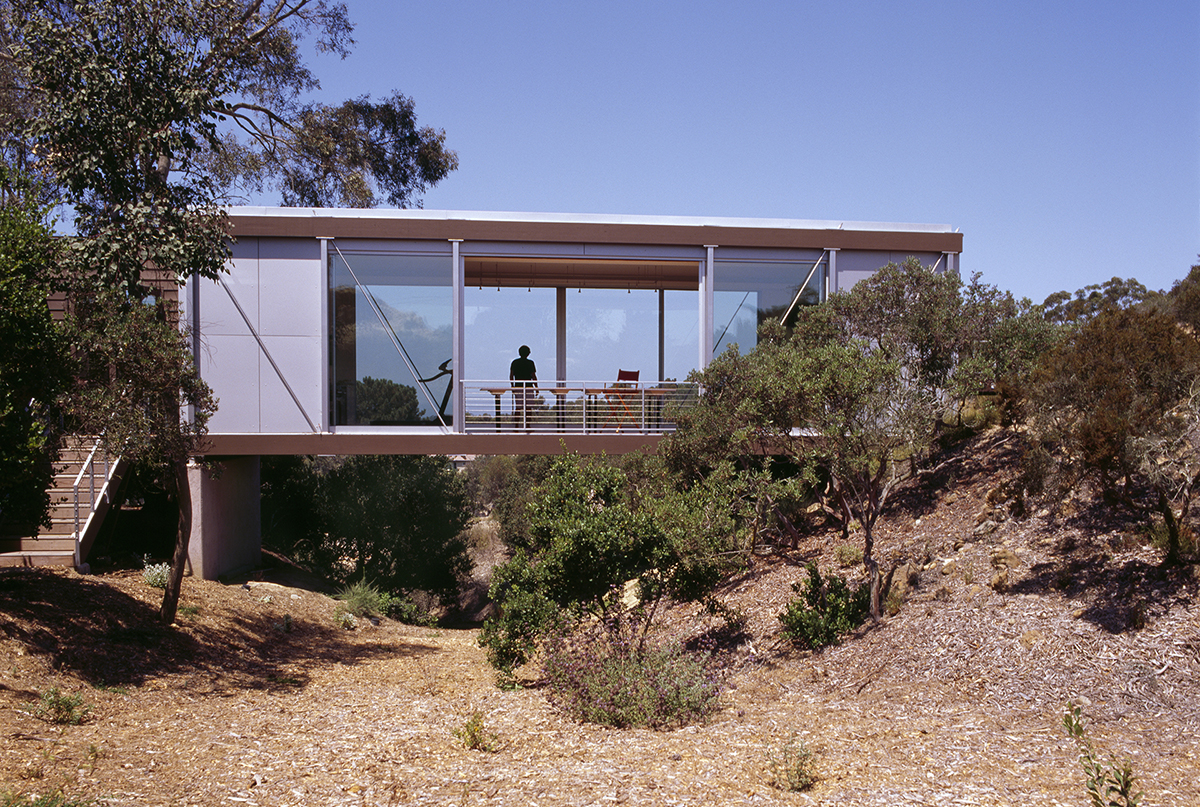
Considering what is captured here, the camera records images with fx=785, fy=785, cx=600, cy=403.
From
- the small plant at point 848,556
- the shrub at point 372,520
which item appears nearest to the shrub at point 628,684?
the small plant at point 848,556

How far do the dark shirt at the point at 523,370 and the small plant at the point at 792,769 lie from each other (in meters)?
8.87

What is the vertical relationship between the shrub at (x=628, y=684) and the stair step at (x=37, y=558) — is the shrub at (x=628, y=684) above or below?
below

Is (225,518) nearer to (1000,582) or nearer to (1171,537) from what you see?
(1000,582)

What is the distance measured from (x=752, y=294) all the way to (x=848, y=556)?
4666mm

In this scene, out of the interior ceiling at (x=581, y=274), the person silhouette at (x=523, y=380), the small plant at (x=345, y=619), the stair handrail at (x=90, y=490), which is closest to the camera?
the stair handrail at (x=90, y=490)

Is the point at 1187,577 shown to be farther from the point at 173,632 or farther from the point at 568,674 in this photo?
the point at 173,632

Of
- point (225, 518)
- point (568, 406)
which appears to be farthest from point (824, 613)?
point (225, 518)

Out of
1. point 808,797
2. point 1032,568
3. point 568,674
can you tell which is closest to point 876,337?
point 1032,568

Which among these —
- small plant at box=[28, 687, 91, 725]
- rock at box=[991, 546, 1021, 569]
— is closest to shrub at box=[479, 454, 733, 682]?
rock at box=[991, 546, 1021, 569]

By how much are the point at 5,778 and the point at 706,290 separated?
9.96 meters

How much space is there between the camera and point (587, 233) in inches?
467

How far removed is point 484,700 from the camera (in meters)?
7.21

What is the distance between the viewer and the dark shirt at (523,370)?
513 inches

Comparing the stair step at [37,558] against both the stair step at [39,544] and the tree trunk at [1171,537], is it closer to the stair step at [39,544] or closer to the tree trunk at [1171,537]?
the stair step at [39,544]
